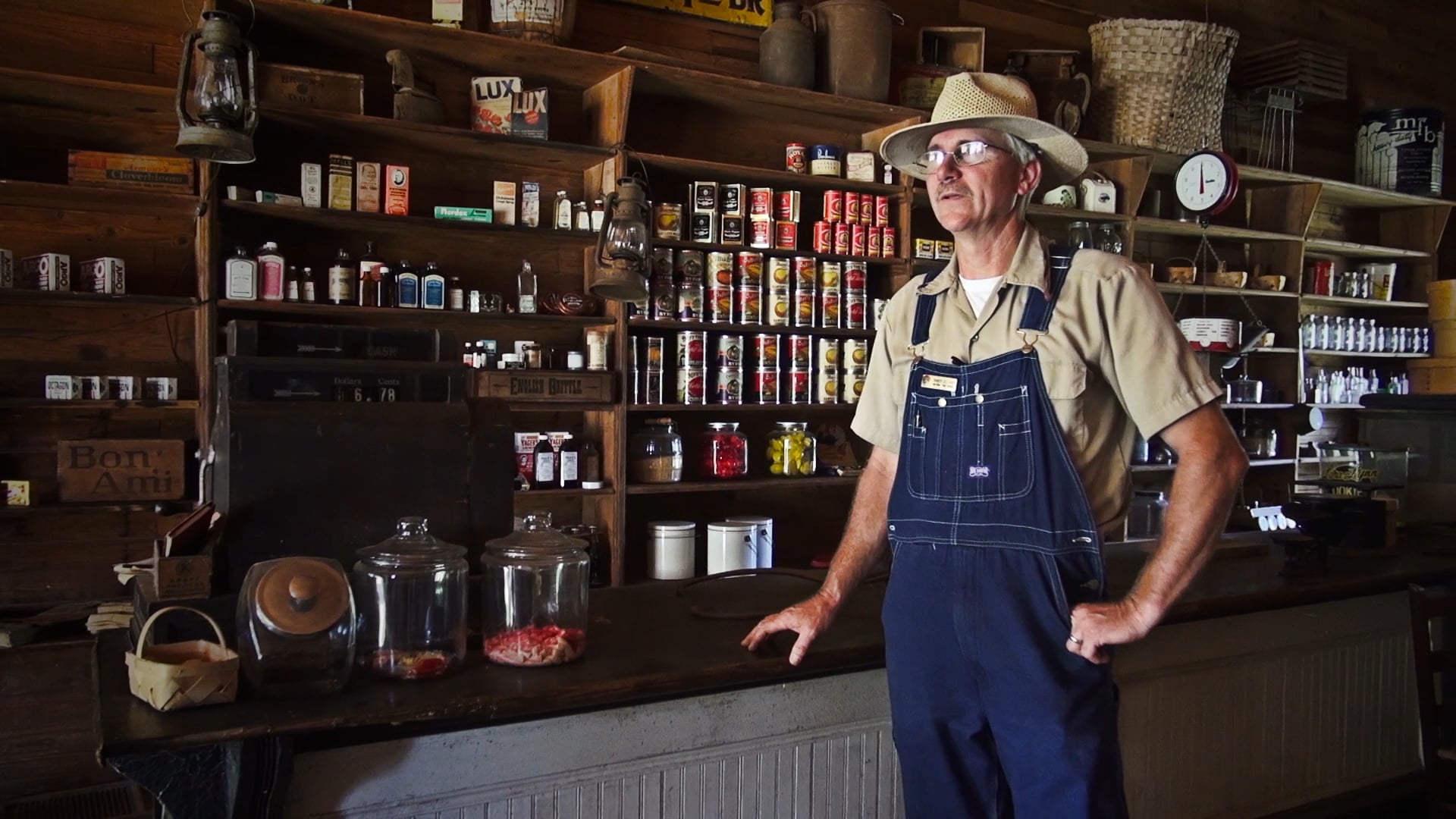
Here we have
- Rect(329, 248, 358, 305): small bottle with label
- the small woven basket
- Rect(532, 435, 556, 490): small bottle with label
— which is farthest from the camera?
Rect(532, 435, 556, 490): small bottle with label

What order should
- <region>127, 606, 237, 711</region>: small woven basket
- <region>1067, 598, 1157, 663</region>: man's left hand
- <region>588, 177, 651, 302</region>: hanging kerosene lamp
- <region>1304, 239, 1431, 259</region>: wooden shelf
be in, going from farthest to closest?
<region>1304, 239, 1431, 259</region>: wooden shelf → <region>588, 177, 651, 302</region>: hanging kerosene lamp → <region>1067, 598, 1157, 663</region>: man's left hand → <region>127, 606, 237, 711</region>: small woven basket

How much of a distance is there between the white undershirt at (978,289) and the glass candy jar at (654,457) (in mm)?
2301

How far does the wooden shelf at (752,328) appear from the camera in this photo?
3895 millimetres

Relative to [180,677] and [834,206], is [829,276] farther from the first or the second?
[180,677]

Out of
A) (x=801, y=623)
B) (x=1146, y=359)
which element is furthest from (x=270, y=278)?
(x=1146, y=359)

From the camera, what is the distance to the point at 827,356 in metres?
4.30

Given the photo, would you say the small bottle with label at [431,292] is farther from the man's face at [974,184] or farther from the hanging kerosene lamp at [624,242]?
the man's face at [974,184]

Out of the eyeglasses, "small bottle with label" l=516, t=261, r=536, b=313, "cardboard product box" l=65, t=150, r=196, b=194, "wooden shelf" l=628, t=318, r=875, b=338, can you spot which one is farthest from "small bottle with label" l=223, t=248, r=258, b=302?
the eyeglasses

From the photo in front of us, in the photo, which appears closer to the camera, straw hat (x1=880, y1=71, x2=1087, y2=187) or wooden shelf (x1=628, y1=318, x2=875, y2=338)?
straw hat (x1=880, y1=71, x2=1087, y2=187)

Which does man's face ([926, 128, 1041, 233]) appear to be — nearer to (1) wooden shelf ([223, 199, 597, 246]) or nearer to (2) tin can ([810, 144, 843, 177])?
(1) wooden shelf ([223, 199, 597, 246])

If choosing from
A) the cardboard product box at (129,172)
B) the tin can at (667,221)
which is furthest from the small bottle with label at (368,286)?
the tin can at (667,221)

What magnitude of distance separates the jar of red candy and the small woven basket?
8.93 feet

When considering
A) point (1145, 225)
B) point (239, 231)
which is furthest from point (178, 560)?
point (1145, 225)

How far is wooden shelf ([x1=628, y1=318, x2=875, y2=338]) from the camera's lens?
3.89 meters
